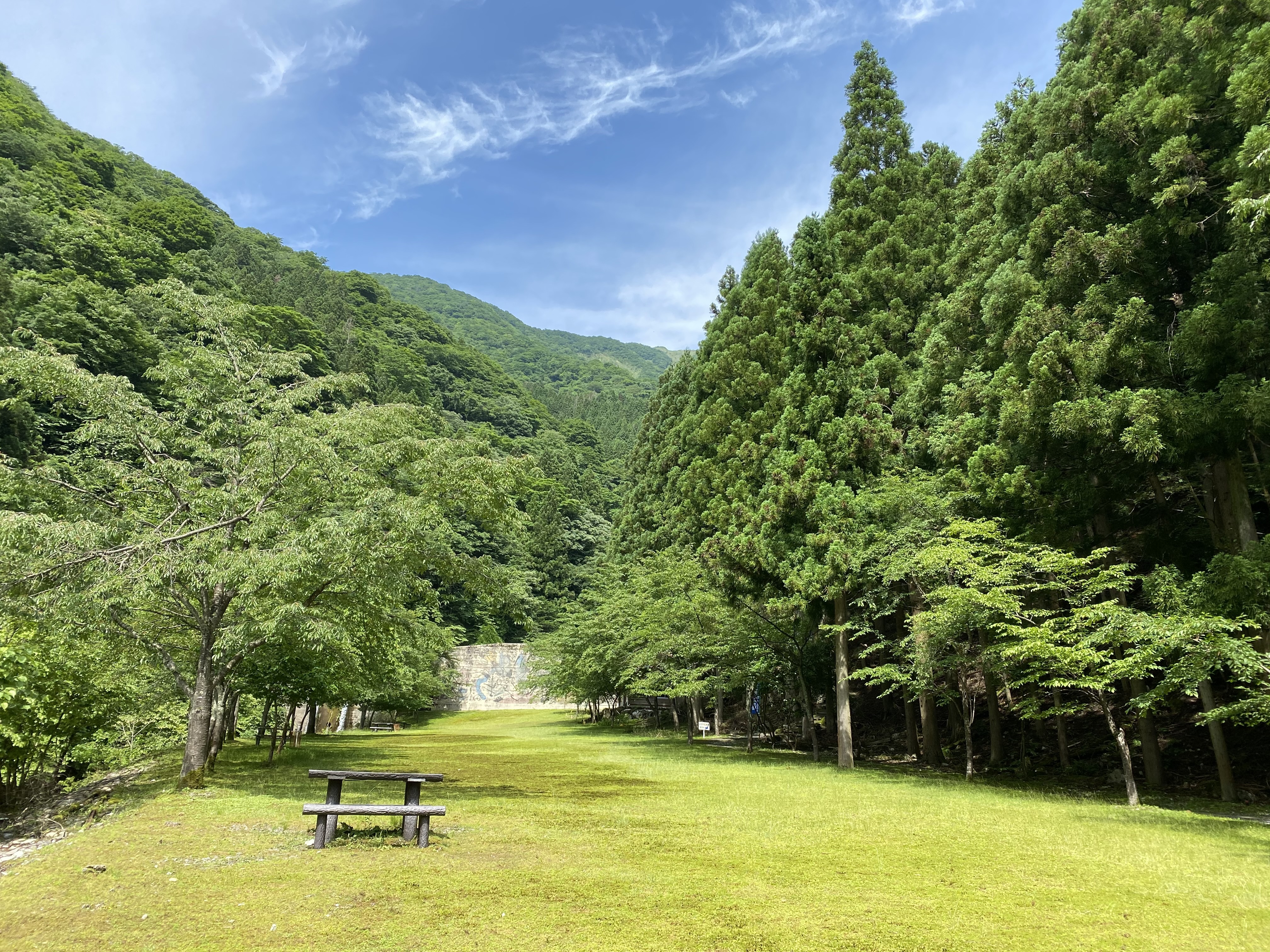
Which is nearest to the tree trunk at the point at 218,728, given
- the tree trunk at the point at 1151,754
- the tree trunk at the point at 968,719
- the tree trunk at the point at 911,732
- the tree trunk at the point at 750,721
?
the tree trunk at the point at 750,721

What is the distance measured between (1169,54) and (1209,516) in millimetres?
7260

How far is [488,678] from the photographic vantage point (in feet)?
152

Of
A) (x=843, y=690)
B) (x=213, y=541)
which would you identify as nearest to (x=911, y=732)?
(x=843, y=690)

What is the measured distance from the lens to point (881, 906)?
471 centimetres

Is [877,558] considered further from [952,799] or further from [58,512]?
[58,512]

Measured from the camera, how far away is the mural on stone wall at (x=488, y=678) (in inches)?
1802

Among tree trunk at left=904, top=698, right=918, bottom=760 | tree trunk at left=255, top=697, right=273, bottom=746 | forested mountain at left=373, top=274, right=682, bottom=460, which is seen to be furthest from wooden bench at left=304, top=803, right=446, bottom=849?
forested mountain at left=373, top=274, right=682, bottom=460

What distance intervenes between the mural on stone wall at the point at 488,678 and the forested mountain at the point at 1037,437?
27282 millimetres

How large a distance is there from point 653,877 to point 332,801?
312 cm

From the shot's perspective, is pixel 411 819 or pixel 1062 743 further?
pixel 1062 743

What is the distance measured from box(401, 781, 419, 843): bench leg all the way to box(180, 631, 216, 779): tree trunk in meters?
5.36

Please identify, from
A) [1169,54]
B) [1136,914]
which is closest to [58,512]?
[1136,914]

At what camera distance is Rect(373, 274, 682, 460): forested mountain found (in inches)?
3617

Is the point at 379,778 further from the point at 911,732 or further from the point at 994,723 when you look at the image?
the point at 911,732
